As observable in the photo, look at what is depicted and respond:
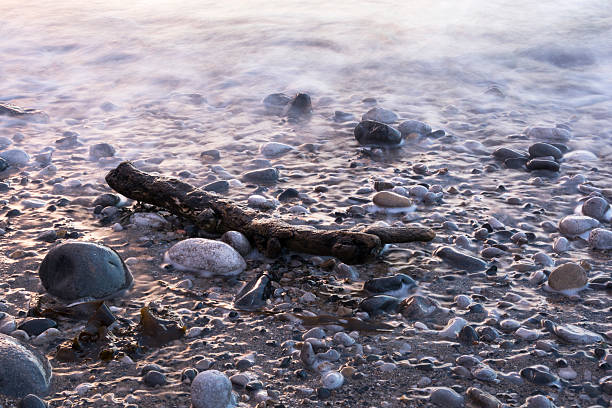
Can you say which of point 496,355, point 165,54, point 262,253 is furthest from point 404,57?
point 496,355

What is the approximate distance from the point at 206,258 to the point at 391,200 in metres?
1.22

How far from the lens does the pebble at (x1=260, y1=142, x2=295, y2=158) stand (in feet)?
15.1

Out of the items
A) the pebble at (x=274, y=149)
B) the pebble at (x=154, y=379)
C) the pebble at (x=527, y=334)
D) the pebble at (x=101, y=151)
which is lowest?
the pebble at (x=527, y=334)

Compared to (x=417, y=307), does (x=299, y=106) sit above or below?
above

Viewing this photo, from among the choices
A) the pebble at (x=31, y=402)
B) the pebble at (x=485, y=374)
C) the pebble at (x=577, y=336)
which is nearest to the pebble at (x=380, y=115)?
the pebble at (x=577, y=336)

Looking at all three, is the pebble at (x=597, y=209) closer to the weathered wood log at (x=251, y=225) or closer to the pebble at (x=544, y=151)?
the pebble at (x=544, y=151)

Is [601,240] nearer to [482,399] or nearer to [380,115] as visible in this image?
[482,399]

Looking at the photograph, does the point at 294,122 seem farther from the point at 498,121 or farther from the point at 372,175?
the point at 498,121

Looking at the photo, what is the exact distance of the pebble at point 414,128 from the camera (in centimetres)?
491

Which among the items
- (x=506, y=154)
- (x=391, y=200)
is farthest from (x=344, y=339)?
(x=506, y=154)

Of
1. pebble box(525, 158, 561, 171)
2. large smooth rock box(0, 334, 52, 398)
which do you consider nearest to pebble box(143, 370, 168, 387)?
large smooth rock box(0, 334, 52, 398)

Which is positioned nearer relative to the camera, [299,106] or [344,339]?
[344,339]

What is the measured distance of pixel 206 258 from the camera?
3012 mm

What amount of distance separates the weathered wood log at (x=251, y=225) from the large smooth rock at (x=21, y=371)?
48.0 inches
